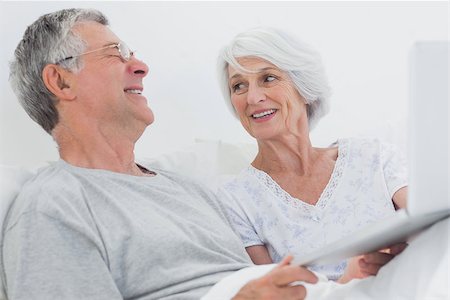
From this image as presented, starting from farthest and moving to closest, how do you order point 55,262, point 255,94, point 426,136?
point 255,94 < point 55,262 < point 426,136

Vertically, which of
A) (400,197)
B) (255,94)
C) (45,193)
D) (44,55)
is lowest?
(400,197)

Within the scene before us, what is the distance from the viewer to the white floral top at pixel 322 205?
1.70 meters

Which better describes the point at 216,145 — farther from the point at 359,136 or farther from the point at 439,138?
the point at 439,138

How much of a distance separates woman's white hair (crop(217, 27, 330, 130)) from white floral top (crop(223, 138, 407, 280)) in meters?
0.19

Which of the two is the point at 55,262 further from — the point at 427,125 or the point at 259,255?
the point at 427,125

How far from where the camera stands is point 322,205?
1.74m

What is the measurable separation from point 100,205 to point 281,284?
0.45 m

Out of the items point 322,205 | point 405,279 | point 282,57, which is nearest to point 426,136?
point 405,279

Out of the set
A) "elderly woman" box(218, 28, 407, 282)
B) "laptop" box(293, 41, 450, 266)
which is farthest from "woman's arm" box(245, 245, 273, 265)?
"laptop" box(293, 41, 450, 266)

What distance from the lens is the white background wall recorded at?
6.41ft

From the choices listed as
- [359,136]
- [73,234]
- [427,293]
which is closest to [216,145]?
[359,136]

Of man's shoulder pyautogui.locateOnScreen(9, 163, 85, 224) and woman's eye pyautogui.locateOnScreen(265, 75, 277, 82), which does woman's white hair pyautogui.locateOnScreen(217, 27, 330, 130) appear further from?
man's shoulder pyautogui.locateOnScreen(9, 163, 85, 224)

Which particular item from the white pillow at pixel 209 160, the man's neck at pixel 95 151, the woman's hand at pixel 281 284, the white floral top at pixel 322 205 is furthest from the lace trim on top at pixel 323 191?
the woman's hand at pixel 281 284

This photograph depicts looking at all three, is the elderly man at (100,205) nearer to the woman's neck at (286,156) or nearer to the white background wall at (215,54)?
the woman's neck at (286,156)
